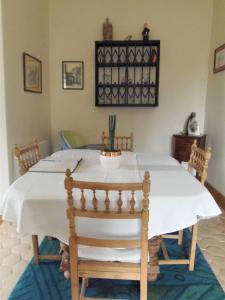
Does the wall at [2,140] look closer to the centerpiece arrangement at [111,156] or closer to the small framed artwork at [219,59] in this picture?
the centerpiece arrangement at [111,156]

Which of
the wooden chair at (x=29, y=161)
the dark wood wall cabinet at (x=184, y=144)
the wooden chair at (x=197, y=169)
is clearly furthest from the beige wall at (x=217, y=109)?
the wooden chair at (x=29, y=161)

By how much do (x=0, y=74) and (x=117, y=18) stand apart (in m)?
2.18

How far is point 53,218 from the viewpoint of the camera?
1.40m

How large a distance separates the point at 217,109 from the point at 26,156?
→ 2604mm

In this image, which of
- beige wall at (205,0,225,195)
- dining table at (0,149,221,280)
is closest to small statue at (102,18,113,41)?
beige wall at (205,0,225,195)

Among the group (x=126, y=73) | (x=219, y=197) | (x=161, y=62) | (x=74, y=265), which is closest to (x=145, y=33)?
(x=161, y=62)

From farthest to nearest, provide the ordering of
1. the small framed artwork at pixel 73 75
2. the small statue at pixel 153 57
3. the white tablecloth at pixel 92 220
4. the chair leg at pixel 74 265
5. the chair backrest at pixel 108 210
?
the small framed artwork at pixel 73 75
the small statue at pixel 153 57
the white tablecloth at pixel 92 220
the chair leg at pixel 74 265
the chair backrest at pixel 108 210

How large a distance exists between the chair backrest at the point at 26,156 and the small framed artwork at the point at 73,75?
7.00 ft

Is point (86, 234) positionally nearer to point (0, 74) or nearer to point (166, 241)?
point (166, 241)

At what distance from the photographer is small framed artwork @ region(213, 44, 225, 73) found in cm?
330

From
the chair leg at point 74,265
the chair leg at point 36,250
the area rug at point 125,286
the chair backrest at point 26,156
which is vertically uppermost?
the chair backrest at point 26,156

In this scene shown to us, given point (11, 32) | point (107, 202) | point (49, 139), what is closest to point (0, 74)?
point (11, 32)

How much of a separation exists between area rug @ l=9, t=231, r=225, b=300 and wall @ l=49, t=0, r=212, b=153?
2.49m

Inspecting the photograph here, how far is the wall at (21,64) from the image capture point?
2678mm
